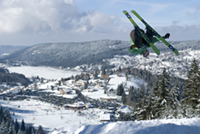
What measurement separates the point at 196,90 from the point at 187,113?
5013 mm

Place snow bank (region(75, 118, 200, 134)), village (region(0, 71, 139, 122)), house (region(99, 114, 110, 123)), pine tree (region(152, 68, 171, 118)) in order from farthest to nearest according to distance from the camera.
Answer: village (region(0, 71, 139, 122))
house (region(99, 114, 110, 123))
pine tree (region(152, 68, 171, 118))
snow bank (region(75, 118, 200, 134))

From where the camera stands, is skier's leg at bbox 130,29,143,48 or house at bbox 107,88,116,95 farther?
house at bbox 107,88,116,95

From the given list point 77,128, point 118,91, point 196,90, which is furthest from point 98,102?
point 77,128

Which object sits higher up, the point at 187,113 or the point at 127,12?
the point at 127,12

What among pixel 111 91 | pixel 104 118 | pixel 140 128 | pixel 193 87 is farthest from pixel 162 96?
pixel 111 91

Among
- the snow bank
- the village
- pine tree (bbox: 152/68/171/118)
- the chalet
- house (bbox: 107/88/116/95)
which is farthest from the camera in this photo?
house (bbox: 107/88/116/95)

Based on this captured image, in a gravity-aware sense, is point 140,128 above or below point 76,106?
above

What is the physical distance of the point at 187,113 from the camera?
569 inches

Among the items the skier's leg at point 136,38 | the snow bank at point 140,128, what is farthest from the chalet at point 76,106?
the skier's leg at point 136,38

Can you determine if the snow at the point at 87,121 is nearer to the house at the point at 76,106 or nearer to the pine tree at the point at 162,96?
the house at the point at 76,106

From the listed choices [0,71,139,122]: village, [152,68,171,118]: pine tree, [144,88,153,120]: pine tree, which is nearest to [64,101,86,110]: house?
[0,71,139,122]: village

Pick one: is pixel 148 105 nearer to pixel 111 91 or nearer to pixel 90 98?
pixel 90 98

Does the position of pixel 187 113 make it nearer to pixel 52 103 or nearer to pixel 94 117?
pixel 94 117

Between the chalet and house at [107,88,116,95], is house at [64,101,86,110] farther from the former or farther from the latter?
house at [107,88,116,95]
